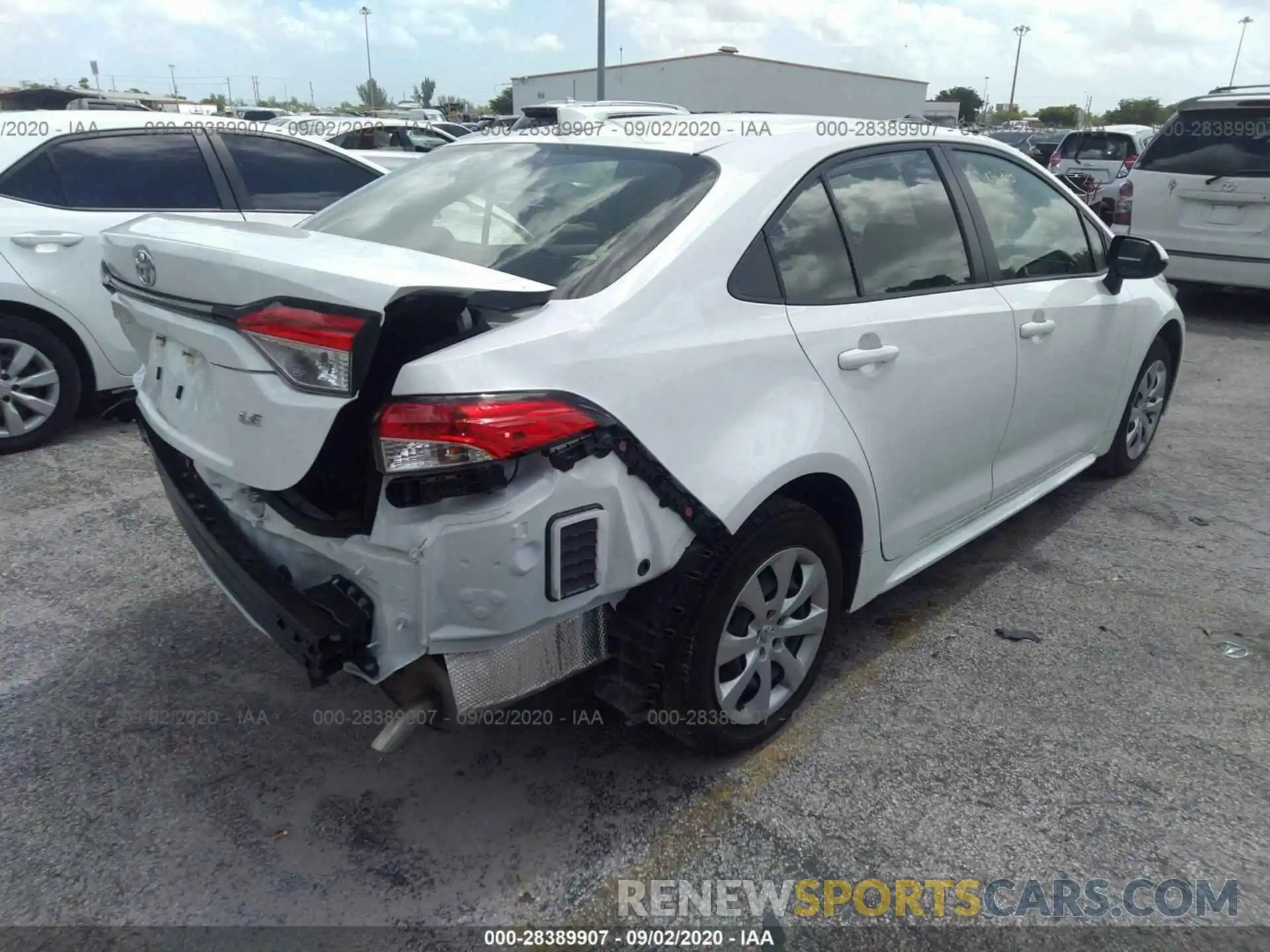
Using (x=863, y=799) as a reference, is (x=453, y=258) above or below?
above

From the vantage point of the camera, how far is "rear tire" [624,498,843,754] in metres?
2.23

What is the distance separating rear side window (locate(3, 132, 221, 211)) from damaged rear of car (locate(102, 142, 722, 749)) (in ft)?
9.99

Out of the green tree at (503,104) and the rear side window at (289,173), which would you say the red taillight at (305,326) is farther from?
the green tree at (503,104)

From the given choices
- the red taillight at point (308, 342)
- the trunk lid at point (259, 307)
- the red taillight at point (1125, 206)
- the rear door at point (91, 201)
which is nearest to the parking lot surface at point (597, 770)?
the trunk lid at point (259, 307)

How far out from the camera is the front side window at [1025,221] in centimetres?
332

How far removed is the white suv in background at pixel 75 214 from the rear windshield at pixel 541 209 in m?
2.09

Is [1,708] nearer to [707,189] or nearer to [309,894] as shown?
[309,894]

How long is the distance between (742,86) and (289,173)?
4171cm

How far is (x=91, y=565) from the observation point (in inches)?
145

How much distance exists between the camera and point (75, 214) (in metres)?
4.80

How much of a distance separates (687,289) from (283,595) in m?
1.18

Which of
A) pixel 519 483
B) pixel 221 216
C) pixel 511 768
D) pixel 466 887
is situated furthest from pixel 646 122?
pixel 221 216

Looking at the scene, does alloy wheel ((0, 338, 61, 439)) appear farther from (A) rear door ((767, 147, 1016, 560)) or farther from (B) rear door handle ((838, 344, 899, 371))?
Result: (B) rear door handle ((838, 344, 899, 371))

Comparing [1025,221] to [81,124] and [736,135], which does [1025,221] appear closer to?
[736,135]
